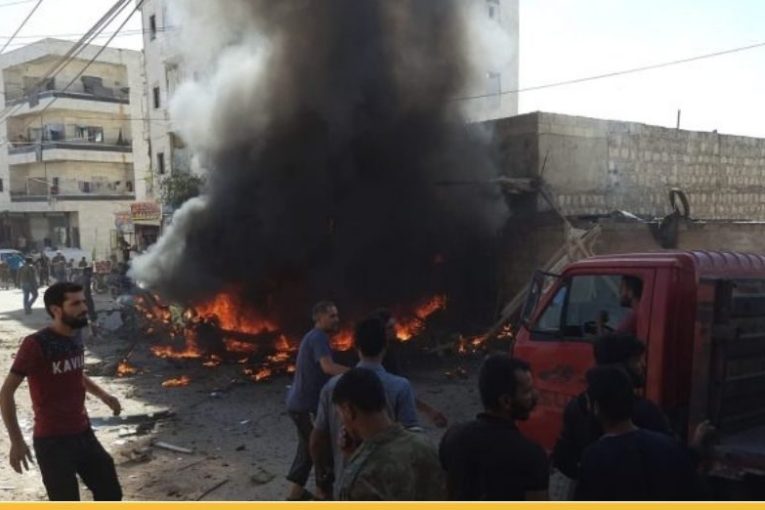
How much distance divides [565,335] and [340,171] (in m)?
8.62

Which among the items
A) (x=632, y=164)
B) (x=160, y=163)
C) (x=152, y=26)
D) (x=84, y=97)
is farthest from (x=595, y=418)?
(x=84, y=97)

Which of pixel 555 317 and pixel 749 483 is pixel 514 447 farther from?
pixel 555 317

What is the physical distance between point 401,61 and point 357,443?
464 inches

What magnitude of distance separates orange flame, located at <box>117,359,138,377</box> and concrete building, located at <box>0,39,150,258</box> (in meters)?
28.6

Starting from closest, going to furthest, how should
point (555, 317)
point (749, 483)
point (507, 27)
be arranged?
point (749, 483)
point (555, 317)
point (507, 27)

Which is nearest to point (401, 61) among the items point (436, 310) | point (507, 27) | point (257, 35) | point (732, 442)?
point (257, 35)

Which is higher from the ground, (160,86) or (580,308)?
(160,86)

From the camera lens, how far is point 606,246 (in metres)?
9.98

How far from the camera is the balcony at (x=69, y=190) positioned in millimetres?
38500

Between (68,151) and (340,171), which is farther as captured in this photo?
(68,151)

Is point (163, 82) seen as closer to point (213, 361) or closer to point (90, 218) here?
point (90, 218)

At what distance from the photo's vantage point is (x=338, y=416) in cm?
337

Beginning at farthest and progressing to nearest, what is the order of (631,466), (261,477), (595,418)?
(261,477) < (595,418) < (631,466)

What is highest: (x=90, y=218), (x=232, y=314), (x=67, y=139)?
(x=67, y=139)
